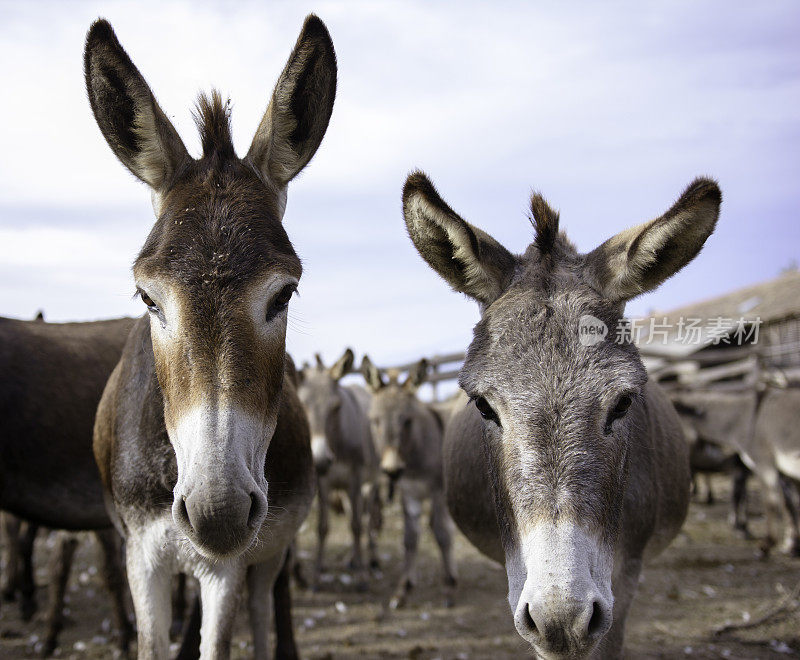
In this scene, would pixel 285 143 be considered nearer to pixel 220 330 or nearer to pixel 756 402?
pixel 220 330

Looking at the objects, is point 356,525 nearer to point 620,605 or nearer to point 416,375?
point 416,375

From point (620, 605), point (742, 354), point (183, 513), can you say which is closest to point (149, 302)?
point (183, 513)

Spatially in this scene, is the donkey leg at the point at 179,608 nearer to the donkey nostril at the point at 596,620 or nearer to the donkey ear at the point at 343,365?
the donkey ear at the point at 343,365

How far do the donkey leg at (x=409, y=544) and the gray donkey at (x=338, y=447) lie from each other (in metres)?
0.78

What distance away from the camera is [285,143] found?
3289 millimetres

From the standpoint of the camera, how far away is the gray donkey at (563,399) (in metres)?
2.21

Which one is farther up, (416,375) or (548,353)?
(416,375)

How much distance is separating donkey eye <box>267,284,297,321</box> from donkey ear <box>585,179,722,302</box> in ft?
4.59

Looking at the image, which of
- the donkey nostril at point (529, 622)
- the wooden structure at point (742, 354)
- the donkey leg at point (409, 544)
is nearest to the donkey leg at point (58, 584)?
the donkey leg at point (409, 544)

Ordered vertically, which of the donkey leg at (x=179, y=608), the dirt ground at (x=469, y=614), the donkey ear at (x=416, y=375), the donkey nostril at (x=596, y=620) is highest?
the donkey ear at (x=416, y=375)

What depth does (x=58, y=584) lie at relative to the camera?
20.1 feet

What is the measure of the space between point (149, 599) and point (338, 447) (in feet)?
24.0

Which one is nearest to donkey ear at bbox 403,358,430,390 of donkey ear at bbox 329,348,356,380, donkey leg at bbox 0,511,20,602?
donkey ear at bbox 329,348,356,380

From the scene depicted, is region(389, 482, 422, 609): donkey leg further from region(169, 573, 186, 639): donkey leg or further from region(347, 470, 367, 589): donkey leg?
region(169, 573, 186, 639): donkey leg
